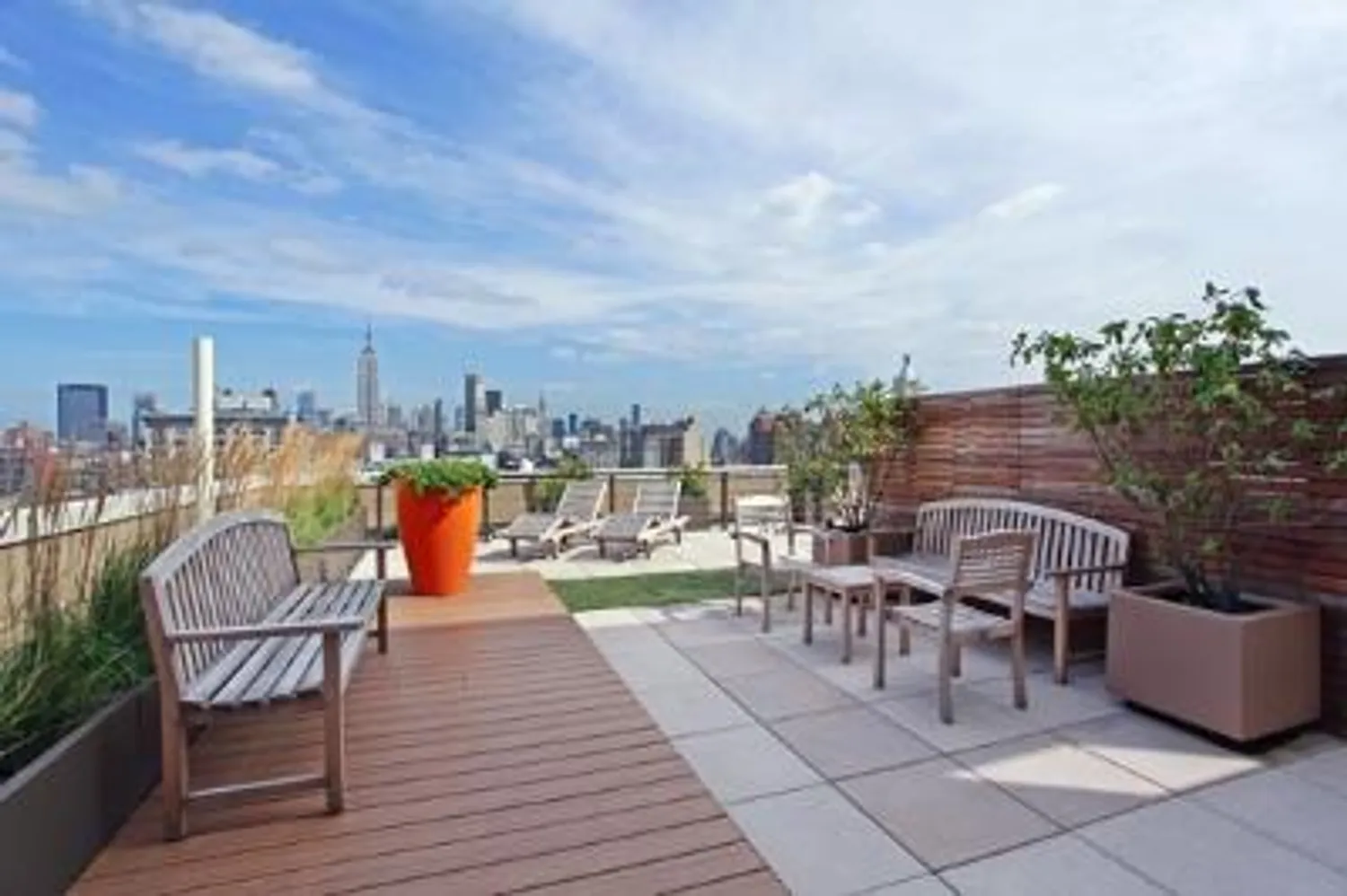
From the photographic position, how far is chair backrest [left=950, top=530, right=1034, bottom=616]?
3576 millimetres

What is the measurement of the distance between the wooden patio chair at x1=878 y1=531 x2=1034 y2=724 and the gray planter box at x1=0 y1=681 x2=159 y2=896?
306 cm

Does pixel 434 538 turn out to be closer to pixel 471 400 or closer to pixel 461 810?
→ pixel 461 810

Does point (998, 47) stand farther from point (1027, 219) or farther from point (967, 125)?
point (1027, 219)

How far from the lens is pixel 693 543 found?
8.96 metres

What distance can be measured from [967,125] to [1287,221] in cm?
220

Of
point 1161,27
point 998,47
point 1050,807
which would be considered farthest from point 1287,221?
point 1050,807

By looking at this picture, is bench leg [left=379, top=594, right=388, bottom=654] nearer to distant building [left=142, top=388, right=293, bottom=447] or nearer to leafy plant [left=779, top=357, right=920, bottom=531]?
distant building [left=142, top=388, right=293, bottom=447]

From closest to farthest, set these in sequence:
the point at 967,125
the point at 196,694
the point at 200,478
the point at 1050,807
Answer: the point at 196,694 < the point at 1050,807 < the point at 200,478 < the point at 967,125


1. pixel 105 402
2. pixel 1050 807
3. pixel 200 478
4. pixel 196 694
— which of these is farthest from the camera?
pixel 105 402

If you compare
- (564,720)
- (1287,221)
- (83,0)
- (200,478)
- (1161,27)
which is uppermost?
(83,0)

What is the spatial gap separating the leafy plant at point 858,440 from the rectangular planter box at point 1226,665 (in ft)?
9.15

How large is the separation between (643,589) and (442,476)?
5.92 ft

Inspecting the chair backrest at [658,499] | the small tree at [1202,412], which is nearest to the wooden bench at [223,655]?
the small tree at [1202,412]

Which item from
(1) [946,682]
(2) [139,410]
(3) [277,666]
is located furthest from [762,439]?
(3) [277,666]
